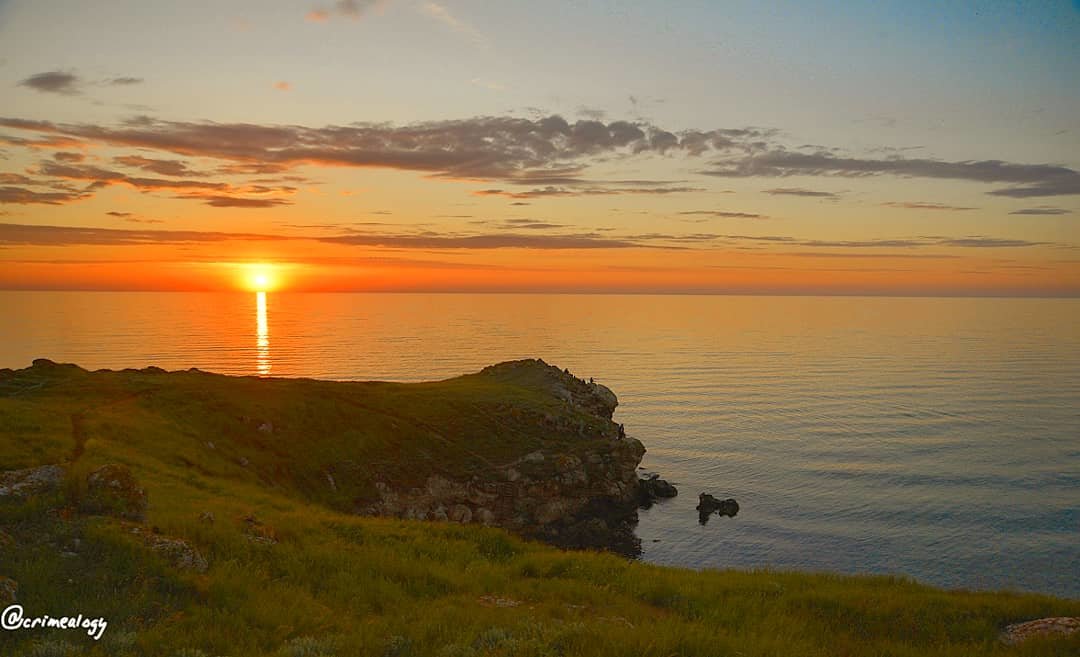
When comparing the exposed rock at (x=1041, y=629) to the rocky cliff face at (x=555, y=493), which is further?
the rocky cliff face at (x=555, y=493)

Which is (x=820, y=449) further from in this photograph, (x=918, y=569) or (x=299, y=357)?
(x=299, y=357)

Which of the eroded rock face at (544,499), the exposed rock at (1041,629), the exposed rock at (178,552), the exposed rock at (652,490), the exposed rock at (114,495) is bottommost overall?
the exposed rock at (652,490)

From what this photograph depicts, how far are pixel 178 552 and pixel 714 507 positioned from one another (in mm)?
59587

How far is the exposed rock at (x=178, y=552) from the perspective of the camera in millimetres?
16766

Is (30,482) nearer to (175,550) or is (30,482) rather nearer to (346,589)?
(175,550)

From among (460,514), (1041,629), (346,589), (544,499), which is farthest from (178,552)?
(544,499)

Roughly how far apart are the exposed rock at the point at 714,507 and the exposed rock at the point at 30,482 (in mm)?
57474

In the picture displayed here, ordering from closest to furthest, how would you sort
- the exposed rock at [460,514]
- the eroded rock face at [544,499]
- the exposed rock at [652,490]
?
the eroded rock face at [544,499] → the exposed rock at [460,514] → the exposed rock at [652,490]

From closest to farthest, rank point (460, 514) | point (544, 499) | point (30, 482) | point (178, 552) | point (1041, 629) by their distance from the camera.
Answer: point (178, 552), point (1041, 629), point (30, 482), point (460, 514), point (544, 499)

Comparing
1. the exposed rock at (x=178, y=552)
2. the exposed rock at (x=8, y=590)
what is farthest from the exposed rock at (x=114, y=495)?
the exposed rock at (x=8, y=590)

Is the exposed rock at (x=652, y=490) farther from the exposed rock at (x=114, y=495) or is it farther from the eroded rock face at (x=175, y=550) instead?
the eroded rock face at (x=175, y=550)

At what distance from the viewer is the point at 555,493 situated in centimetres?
6525

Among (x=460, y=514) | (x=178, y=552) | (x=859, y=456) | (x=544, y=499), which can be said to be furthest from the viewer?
(x=859, y=456)

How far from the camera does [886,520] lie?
62.6 meters
